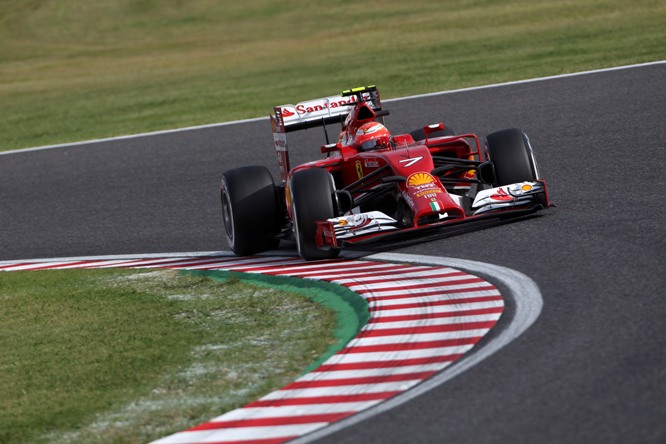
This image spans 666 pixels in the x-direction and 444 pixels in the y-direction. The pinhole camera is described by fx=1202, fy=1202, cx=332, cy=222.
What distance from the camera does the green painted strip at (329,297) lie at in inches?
277

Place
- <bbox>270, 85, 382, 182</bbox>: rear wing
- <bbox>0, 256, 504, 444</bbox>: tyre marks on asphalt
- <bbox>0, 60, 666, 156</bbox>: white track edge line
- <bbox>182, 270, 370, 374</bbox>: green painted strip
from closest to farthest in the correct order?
1. <bbox>0, 256, 504, 444</bbox>: tyre marks on asphalt
2. <bbox>182, 270, 370, 374</bbox>: green painted strip
3. <bbox>270, 85, 382, 182</bbox>: rear wing
4. <bbox>0, 60, 666, 156</bbox>: white track edge line

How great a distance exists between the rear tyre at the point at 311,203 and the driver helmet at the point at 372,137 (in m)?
1.02

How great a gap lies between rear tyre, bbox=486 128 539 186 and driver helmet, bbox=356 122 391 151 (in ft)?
3.12

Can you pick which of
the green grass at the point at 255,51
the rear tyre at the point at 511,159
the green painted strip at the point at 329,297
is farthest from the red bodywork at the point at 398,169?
the green grass at the point at 255,51

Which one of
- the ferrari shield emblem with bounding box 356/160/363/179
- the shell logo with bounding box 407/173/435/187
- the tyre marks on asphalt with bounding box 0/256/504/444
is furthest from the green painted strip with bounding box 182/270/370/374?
the ferrari shield emblem with bounding box 356/160/363/179

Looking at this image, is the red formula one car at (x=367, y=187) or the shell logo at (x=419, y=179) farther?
the shell logo at (x=419, y=179)

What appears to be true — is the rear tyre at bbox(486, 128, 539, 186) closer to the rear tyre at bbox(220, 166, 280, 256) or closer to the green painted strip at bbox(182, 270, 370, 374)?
the rear tyre at bbox(220, 166, 280, 256)

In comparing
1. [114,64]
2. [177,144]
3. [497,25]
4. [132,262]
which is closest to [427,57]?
[497,25]

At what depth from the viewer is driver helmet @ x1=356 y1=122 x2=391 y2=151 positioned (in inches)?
410

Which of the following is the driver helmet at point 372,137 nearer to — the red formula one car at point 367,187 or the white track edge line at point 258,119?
the red formula one car at point 367,187

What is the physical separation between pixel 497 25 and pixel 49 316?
730 inches

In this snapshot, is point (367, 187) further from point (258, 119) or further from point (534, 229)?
point (258, 119)

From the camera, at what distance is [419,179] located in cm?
954

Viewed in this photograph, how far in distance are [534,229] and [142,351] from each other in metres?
3.44
